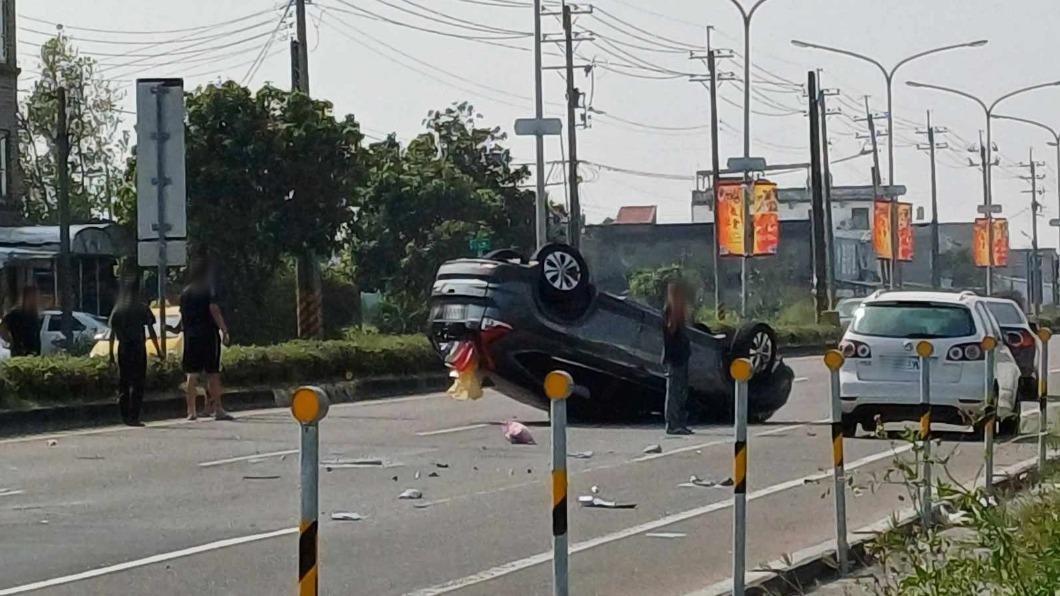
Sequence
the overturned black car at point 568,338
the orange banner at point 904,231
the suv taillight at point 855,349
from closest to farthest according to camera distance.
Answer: the suv taillight at point 855,349, the overturned black car at point 568,338, the orange banner at point 904,231

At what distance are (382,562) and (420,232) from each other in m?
43.8

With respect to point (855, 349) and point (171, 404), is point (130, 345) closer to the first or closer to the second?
point (171, 404)

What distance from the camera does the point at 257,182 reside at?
3756cm

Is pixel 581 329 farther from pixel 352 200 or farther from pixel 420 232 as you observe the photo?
pixel 420 232

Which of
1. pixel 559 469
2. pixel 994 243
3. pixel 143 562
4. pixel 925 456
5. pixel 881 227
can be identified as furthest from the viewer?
pixel 994 243

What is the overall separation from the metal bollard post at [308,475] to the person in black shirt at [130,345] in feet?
49.2

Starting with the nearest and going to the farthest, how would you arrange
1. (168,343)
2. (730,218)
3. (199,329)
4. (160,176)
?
(199,329) < (160,176) < (168,343) < (730,218)

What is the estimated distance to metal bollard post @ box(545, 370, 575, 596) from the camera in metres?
7.38

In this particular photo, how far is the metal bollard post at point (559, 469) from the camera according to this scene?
7.38 m

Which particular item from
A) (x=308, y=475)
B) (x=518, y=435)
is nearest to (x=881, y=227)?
(x=518, y=435)

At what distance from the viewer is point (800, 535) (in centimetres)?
1196

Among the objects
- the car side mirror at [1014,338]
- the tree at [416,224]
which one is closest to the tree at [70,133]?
the tree at [416,224]

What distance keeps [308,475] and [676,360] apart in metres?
13.9

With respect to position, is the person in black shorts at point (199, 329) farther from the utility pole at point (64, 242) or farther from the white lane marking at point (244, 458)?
the utility pole at point (64, 242)
